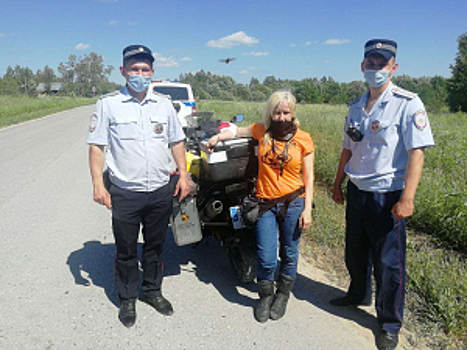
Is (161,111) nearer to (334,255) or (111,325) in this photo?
(111,325)

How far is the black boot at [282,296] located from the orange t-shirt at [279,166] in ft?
2.32

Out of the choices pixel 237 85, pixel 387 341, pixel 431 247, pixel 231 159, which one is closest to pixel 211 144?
pixel 231 159

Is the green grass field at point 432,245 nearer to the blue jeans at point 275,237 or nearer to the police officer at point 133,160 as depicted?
the blue jeans at point 275,237

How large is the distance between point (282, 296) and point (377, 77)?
1.85 metres

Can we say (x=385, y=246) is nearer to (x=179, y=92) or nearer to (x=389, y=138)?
(x=389, y=138)

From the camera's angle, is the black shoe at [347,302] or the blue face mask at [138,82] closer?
the blue face mask at [138,82]

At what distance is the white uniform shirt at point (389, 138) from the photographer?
2336mm

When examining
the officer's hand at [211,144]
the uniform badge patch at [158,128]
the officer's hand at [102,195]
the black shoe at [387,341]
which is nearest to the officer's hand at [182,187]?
the officer's hand at [211,144]

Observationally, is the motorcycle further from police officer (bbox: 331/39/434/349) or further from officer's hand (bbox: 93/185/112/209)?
police officer (bbox: 331/39/434/349)

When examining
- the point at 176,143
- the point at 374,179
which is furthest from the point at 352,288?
the point at 176,143

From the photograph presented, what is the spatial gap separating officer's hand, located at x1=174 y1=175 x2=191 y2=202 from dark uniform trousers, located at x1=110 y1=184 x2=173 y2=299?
7 centimetres

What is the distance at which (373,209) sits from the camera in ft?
8.57

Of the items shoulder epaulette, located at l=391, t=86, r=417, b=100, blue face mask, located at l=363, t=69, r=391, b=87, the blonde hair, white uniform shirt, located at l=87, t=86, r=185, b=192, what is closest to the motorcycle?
the blonde hair

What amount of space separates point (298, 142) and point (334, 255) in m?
1.70
